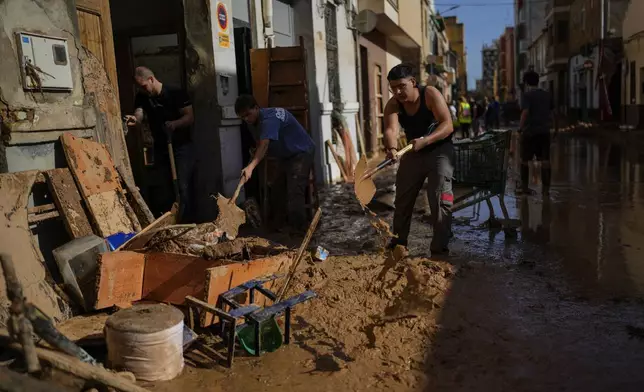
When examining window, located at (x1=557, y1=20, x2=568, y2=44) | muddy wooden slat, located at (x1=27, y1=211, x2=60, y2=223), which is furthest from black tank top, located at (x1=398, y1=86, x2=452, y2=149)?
window, located at (x1=557, y1=20, x2=568, y2=44)

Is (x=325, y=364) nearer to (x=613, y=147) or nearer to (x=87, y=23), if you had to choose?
(x=87, y=23)

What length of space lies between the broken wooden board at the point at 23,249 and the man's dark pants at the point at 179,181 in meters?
2.29

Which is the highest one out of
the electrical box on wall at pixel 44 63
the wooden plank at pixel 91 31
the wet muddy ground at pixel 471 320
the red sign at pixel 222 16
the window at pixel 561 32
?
the window at pixel 561 32

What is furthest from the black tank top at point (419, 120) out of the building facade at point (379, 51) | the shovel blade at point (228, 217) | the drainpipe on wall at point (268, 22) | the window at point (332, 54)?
the building facade at point (379, 51)

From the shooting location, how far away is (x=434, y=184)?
518 cm

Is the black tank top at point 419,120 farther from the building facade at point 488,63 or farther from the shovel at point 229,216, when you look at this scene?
the building facade at point 488,63

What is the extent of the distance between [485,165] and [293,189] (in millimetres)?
2020

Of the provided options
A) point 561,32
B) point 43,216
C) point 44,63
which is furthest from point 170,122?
point 561,32

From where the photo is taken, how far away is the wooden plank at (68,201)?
4.33 m

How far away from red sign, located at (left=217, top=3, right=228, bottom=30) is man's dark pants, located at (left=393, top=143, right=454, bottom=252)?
9.68 ft

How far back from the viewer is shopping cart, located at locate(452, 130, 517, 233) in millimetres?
6090

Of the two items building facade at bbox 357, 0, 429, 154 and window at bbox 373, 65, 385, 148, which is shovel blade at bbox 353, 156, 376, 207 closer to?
building facade at bbox 357, 0, 429, 154

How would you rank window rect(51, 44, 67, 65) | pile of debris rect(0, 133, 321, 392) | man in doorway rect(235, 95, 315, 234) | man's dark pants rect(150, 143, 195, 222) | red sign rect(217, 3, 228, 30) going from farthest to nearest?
red sign rect(217, 3, 228, 30) < man's dark pants rect(150, 143, 195, 222) < man in doorway rect(235, 95, 315, 234) < window rect(51, 44, 67, 65) < pile of debris rect(0, 133, 321, 392)

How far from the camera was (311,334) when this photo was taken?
3.79 meters
